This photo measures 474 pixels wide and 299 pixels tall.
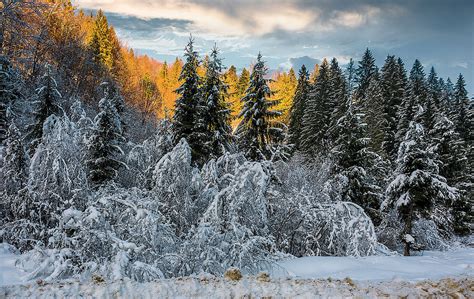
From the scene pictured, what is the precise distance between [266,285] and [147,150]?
36.7 ft

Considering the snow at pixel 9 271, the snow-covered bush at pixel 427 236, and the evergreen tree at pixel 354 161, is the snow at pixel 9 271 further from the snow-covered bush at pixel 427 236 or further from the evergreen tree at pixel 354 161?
the snow-covered bush at pixel 427 236

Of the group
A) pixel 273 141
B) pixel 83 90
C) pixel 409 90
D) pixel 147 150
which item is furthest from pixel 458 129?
pixel 83 90

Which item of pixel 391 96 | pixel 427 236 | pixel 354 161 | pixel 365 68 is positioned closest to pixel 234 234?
pixel 354 161

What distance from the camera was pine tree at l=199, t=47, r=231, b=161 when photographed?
51.5 ft

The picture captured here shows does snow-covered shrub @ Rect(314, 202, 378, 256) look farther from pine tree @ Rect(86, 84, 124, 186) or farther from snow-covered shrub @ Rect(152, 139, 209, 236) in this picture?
pine tree @ Rect(86, 84, 124, 186)

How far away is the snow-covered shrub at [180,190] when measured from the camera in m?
9.37

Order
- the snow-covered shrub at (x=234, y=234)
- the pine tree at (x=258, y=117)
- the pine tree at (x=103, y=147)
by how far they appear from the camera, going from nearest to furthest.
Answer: the snow-covered shrub at (x=234, y=234), the pine tree at (x=103, y=147), the pine tree at (x=258, y=117)

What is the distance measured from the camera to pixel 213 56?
1664cm

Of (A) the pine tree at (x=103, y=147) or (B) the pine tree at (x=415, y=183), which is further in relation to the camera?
(B) the pine tree at (x=415, y=183)

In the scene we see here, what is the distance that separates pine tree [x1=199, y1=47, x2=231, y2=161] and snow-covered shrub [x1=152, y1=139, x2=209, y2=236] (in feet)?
18.2

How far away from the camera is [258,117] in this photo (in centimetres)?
1777

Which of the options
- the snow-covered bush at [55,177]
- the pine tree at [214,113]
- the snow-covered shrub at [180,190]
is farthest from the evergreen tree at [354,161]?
the snow-covered bush at [55,177]

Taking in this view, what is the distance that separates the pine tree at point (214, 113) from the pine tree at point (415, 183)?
9.55 metres

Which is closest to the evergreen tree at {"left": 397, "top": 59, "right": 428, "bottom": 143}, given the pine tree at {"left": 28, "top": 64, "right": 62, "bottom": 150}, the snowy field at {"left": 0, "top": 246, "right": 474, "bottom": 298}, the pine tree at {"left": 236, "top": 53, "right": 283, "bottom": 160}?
the pine tree at {"left": 236, "top": 53, "right": 283, "bottom": 160}
